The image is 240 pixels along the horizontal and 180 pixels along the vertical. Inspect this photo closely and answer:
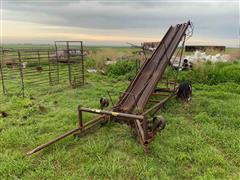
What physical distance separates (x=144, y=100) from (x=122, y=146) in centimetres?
122

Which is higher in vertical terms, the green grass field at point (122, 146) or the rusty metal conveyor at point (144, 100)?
the rusty metal conveyor at point (144, 100)

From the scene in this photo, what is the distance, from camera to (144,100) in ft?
14.9

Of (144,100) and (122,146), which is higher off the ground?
(144,100)

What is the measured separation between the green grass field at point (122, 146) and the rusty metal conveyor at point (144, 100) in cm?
20

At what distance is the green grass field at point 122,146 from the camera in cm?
296

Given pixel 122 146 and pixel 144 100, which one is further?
pixel 144 100

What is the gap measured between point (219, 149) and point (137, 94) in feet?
6.03

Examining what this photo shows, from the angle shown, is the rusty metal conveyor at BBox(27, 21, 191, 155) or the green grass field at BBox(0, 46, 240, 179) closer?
the green grass field at BBox(0, 46, 240, 179)

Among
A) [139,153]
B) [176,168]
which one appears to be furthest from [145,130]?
[176,168]

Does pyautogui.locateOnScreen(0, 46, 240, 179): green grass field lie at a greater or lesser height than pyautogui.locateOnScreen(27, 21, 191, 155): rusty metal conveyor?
lesser

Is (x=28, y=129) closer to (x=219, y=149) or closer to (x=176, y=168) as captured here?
(x=176, y=168)

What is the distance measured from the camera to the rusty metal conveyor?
3477mm

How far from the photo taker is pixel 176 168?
3.03 metres

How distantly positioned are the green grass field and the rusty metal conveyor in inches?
7.8
